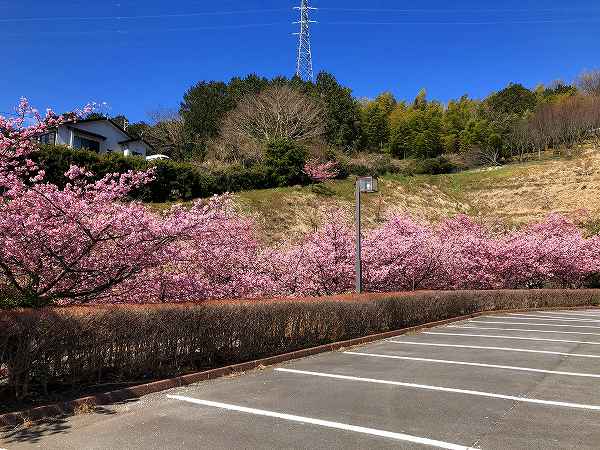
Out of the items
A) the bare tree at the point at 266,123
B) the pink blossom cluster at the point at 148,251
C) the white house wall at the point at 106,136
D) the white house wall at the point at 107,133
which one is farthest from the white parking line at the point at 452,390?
the bare tree at the point at 266,123

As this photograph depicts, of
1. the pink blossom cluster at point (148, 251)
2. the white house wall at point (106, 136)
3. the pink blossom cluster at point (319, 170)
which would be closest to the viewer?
the pink blossom cluster at point (148, 251)

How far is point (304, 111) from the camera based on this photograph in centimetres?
4934

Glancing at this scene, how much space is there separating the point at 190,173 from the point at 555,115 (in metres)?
57.6

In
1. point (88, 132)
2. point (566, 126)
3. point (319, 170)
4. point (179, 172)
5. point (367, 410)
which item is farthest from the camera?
point (566, 126)

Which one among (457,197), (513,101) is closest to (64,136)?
(457,197)

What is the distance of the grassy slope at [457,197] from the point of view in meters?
33.7

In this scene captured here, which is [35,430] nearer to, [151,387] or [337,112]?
[151,387]

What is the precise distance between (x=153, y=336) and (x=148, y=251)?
1744 millimetres

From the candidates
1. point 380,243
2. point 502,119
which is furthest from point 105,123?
point 502,119

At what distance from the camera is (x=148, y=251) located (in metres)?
7.99

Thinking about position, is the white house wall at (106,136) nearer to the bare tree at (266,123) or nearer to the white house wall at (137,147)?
the white house wall at (137,147)

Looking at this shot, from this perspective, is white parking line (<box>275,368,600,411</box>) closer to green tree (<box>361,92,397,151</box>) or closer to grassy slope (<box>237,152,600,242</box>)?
grassy slope (<box>237,152,600,242</box>)

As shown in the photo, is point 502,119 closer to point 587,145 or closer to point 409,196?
point 587,145

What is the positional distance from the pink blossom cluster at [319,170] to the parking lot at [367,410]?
106 feet
